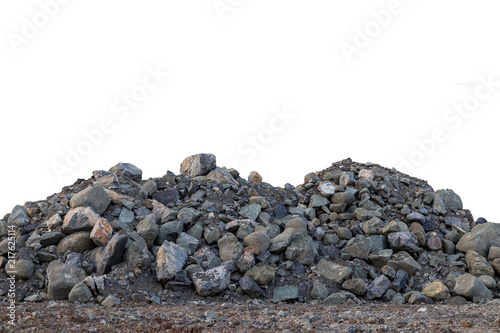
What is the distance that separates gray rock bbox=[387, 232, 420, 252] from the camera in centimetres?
1105

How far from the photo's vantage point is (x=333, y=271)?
998 cm

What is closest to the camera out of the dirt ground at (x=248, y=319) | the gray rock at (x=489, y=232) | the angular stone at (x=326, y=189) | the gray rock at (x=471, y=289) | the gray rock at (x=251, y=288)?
the dirt ground at (x=248, y=319)

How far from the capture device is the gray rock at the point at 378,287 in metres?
9.48

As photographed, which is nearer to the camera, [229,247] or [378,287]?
[378,287]

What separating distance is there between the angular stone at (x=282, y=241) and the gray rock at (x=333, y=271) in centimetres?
94

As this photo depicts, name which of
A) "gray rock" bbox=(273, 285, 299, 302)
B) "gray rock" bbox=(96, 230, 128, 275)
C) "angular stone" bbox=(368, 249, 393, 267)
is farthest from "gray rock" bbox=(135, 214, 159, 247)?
"angular stone" bbox=(368, 249, 393, 267)

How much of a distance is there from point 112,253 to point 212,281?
2372 mm

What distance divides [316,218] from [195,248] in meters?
3.80

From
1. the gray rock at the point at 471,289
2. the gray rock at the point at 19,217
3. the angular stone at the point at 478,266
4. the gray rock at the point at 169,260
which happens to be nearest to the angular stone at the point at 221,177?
the gray rock at the point at 169,260

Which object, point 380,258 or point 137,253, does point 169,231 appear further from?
point 380,258

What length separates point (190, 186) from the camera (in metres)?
12.4

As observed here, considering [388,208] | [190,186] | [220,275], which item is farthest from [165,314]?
[388,208]

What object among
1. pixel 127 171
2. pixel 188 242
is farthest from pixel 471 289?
pixel 127 171

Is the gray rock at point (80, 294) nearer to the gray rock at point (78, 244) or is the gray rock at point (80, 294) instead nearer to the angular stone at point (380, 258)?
the gray rock at point (78, 244)
